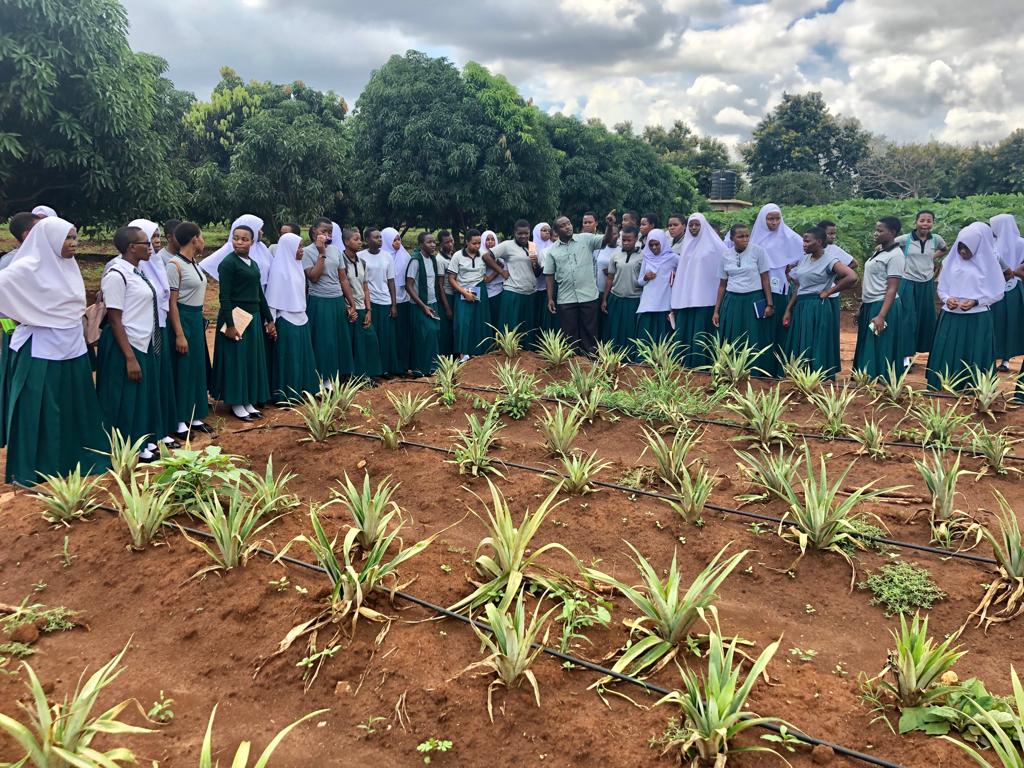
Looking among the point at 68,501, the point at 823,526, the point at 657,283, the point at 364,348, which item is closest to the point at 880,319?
the point at 657,283

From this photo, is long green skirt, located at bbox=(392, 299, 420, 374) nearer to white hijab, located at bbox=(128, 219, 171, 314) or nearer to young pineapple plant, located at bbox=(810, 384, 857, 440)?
white hijab, located at bbox=(128, 219, 171, 314)

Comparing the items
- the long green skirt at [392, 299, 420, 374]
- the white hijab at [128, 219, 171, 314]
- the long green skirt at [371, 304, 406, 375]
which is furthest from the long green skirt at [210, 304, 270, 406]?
the long green skirt at [392, 299, 420, 374]

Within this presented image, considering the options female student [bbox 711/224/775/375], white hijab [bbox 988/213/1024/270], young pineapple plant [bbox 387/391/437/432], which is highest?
white hijab [bbox 988/213/1024/270]

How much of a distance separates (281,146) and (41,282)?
10745 mm

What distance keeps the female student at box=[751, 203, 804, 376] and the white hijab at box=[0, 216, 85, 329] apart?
18.6ft

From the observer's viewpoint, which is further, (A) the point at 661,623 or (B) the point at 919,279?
(B) the point at 919,279

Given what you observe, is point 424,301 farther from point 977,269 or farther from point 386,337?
point 977,269

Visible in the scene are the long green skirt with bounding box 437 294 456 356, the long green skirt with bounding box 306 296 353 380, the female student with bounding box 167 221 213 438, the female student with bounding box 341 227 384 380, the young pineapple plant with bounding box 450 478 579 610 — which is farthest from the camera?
the long green skirt with bounding box 437 294 456 356

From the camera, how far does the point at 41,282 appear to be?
12.9 feet

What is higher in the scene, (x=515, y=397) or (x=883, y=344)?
(x=883, y=344)

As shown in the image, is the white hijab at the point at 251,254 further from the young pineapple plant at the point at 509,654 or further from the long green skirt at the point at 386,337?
the young pineapple plant at the point at 509,654

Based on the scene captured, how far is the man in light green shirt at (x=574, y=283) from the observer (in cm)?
746

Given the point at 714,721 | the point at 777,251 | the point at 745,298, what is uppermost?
the point at 777,251

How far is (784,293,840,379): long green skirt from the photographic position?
6.55 metres
